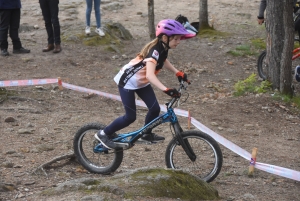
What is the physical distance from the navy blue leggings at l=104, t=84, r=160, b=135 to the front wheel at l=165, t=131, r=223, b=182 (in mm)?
413

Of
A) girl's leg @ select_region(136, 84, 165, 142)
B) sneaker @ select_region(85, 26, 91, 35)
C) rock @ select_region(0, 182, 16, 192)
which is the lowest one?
sneaker @ select_region(85, 26, 91, 35)

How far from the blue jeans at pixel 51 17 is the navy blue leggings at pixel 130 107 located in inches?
247

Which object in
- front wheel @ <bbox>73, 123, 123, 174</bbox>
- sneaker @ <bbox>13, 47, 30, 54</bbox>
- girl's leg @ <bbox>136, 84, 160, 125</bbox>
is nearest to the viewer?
girl's leg @ <bbox>136, 84, 160, 125</bbox>

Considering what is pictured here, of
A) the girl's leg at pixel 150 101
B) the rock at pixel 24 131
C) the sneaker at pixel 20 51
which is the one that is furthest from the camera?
the sneaker at pixel 20 51

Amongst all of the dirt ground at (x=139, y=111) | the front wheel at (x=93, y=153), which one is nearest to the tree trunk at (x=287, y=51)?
the dirt ground at (x=139, y=111)

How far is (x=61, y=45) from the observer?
12742 millimetres

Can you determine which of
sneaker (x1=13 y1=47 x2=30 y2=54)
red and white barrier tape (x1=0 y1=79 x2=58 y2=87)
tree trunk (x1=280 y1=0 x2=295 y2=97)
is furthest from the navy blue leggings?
sneaker (x1=13 y1=47 x2=30 y2=54)

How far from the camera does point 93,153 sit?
6105 millimetres

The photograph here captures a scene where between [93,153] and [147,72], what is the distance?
1.34 metres

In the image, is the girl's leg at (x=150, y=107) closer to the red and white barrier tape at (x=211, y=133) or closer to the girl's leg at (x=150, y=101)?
the girl's leg at (x=150, y=101)

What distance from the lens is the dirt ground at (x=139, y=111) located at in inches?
232

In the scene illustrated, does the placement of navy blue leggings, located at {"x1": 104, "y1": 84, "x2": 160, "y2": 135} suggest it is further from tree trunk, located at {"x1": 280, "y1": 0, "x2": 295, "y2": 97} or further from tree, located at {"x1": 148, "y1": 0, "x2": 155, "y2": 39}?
tree, located at {"x1": 148, "y1": 0, "x2": 155, "y2": 39}

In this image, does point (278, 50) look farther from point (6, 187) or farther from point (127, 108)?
point (6, 187)

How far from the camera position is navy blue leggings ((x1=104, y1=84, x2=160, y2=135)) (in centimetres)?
571
